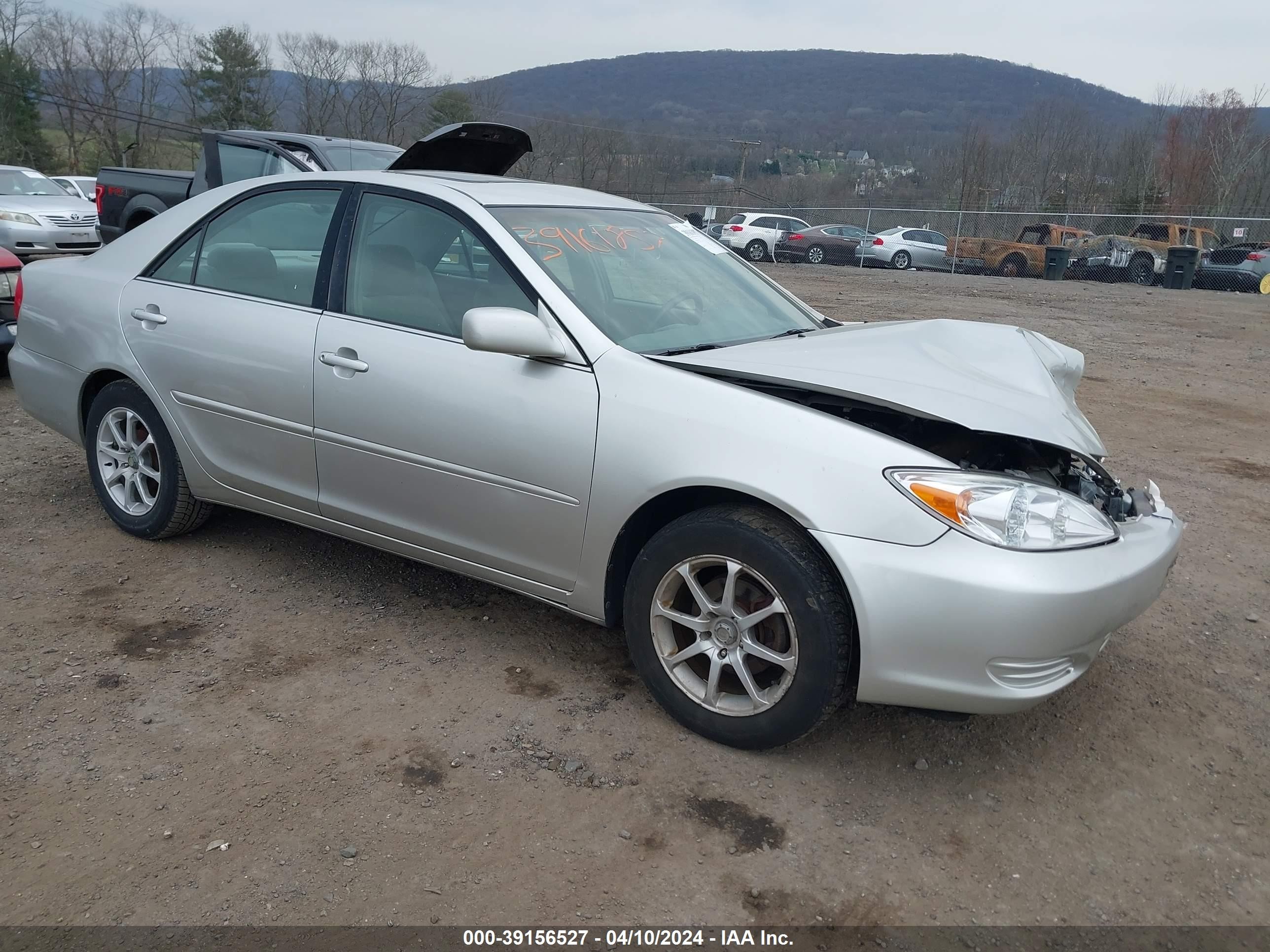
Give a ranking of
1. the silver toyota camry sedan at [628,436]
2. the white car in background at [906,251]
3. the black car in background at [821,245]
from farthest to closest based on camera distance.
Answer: the black car in background at [821,245] < the white car in background at [906,251] < the silver toyota camry sedan at [628,436]

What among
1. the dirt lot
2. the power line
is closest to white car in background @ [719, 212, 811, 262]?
the dirt lot

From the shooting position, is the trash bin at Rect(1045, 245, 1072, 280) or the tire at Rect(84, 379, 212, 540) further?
the trash bin at Rect(1045, 245, 1072, 280)

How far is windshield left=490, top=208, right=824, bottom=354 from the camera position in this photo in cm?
334

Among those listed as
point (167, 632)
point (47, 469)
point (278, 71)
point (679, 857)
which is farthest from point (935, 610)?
point (278, 71)

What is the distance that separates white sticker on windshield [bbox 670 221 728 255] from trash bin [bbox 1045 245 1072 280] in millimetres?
21940

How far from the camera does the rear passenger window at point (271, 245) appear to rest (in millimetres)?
3756

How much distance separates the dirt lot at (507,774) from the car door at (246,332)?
1.94 ft

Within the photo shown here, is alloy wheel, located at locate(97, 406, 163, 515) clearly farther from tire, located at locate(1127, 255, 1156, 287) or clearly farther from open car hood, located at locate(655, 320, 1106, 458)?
tire, located at locate(1127, 255, 1156, 287)

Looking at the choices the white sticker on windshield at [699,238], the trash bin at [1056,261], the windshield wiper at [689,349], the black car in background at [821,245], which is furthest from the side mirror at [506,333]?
the black car in background at [821,245]

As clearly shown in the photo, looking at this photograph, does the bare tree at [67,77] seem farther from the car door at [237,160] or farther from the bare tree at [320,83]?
the car door at [237,160]

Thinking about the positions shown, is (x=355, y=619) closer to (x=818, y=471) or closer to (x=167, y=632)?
(x=167, y=632)

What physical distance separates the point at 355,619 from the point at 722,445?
1.79 m

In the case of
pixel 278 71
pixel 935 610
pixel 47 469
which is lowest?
pixel 47 469

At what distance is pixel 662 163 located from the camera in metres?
61.0
